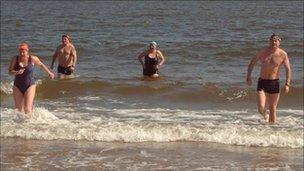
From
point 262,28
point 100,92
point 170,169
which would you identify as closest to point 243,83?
point 100,92

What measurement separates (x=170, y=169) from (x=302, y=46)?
640 inches

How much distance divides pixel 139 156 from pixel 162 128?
1667 mm

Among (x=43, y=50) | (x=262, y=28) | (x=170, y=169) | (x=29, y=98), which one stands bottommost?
(x=170, y=169)

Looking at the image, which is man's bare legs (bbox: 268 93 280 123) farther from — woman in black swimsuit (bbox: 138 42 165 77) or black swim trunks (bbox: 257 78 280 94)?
woman in black swimsuit (bbox: 138 42 165 77)

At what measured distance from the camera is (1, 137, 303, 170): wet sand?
27.1 ft

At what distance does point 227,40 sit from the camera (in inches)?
998

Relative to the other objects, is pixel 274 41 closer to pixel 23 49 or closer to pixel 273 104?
pixel 273 104

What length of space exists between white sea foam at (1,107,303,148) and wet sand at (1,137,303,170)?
256mm

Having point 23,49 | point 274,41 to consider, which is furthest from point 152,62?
point 23,49

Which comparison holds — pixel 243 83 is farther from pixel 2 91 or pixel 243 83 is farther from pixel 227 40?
pixel 227 40

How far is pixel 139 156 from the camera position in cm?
884

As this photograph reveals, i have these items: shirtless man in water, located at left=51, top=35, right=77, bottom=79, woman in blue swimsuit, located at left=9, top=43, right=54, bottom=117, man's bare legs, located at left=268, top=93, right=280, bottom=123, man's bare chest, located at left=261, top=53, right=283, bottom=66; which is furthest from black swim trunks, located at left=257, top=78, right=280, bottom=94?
shirtless man in water, located at left=51, top=35, right=77, bottom=79

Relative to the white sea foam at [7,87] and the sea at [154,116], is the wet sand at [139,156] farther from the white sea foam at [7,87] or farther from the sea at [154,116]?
the white sea foam at [7,87]

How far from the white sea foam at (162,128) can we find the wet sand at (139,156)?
26 centimetres
